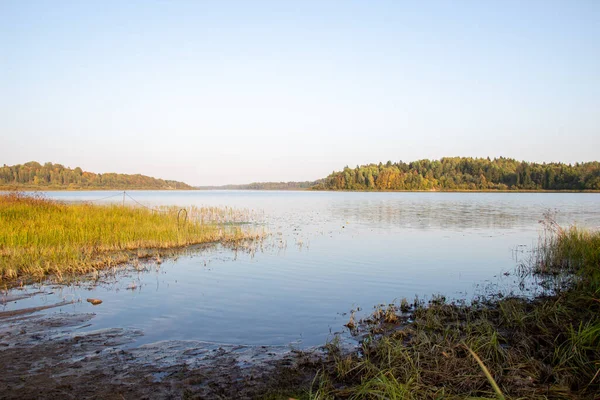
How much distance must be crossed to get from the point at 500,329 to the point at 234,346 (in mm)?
4925

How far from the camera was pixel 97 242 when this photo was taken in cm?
1827

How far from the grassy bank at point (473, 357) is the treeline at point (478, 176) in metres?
151

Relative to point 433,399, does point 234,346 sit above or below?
below

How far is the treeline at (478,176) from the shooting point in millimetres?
141625

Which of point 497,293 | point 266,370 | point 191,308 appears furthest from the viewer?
point 497,293

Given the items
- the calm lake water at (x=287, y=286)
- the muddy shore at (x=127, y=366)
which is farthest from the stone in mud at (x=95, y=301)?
the muddy shore at (x=127, y=366)

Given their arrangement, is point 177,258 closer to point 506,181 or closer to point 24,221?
point 24,221

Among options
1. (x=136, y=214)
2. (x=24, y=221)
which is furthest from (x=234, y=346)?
(x=136, y=214)

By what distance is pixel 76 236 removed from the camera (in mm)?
17906

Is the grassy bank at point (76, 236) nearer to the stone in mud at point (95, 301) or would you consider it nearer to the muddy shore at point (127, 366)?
the stone in mud at point (95, 301)

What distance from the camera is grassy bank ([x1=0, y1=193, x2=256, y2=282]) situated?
45.5ft

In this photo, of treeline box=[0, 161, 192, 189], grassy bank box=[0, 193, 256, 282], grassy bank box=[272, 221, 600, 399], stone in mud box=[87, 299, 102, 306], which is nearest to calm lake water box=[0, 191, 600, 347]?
stone in mud box=[87, 299, 102, 306]

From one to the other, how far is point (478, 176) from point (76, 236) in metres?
172

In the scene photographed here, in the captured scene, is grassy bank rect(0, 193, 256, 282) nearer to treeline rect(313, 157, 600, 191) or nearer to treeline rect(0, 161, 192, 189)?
treeline rect(0, 161, 192, 189)
